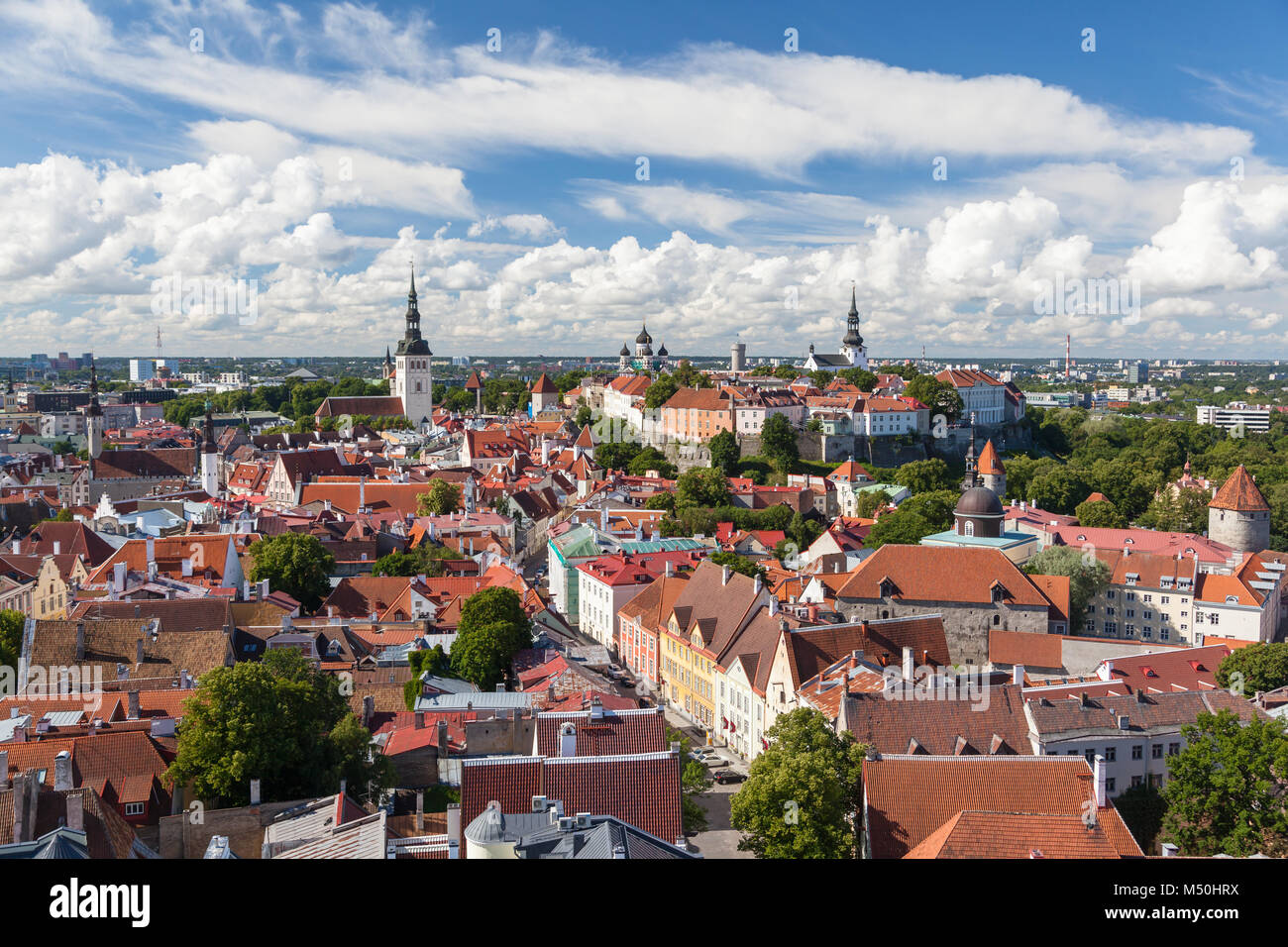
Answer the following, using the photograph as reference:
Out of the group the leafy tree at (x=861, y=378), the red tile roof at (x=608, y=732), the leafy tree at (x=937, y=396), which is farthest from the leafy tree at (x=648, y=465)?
the red tile roof at (x=608, y=732)

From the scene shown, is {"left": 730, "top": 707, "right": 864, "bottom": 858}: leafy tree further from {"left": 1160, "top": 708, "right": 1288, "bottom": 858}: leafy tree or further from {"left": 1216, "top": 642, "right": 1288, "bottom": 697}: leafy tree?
{"left": 1216, "top": 642, "right": 1288, "bottom": 697}: leafy tree

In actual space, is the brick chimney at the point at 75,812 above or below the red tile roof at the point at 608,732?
above

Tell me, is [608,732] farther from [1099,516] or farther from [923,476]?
[923,476]

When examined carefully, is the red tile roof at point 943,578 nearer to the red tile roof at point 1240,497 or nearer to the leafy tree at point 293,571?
the leafy tree at point 293,571

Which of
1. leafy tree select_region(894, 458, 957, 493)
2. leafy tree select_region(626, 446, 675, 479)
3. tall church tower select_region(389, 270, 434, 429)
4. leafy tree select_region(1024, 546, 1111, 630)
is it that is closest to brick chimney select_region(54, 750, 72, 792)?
leafy tree select_region(1024, 546, 1111, 630)
